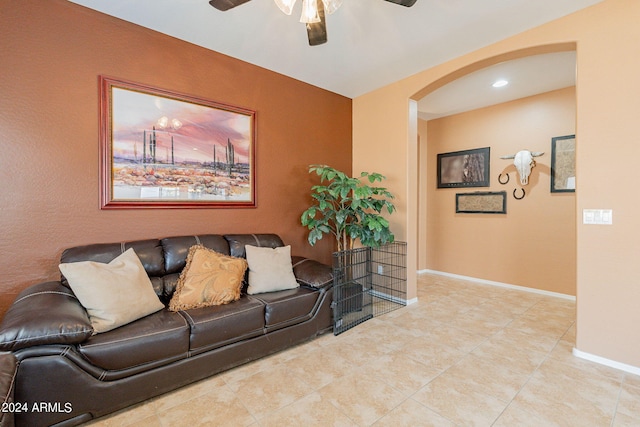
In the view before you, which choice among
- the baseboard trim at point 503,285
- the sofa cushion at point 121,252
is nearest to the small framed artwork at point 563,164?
the baseboard trim at point 503,285

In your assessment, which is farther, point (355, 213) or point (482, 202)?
point (482, 202)

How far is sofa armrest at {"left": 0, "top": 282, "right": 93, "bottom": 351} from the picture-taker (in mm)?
1367

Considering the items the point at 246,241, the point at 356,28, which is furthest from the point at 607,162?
the point at 246,241

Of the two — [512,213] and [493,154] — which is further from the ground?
[493,154]

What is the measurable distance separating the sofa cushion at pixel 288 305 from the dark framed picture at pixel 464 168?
3438 mm

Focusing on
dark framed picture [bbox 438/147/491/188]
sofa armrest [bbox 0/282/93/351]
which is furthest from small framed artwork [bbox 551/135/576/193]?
sofa armrest [bbox 0/282/93/351]

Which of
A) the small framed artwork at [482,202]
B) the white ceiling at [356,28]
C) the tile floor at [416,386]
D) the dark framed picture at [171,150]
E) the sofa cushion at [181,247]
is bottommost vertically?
the tile floor at [416,386]

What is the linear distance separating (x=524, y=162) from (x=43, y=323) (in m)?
5.10

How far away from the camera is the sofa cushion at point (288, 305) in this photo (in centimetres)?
225

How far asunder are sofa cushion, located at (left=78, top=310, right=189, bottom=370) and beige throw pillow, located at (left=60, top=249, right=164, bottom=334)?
0.07 metres

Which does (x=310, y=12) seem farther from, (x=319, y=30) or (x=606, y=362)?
(x=606, y=362)

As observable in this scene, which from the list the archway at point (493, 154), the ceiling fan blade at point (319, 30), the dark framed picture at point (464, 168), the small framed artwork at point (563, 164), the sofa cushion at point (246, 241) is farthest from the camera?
the dark framed picture at point (464, 168)

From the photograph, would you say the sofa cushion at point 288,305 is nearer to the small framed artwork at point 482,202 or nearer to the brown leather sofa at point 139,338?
the brown leather sofa at point 139,338

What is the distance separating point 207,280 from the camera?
2234mm
